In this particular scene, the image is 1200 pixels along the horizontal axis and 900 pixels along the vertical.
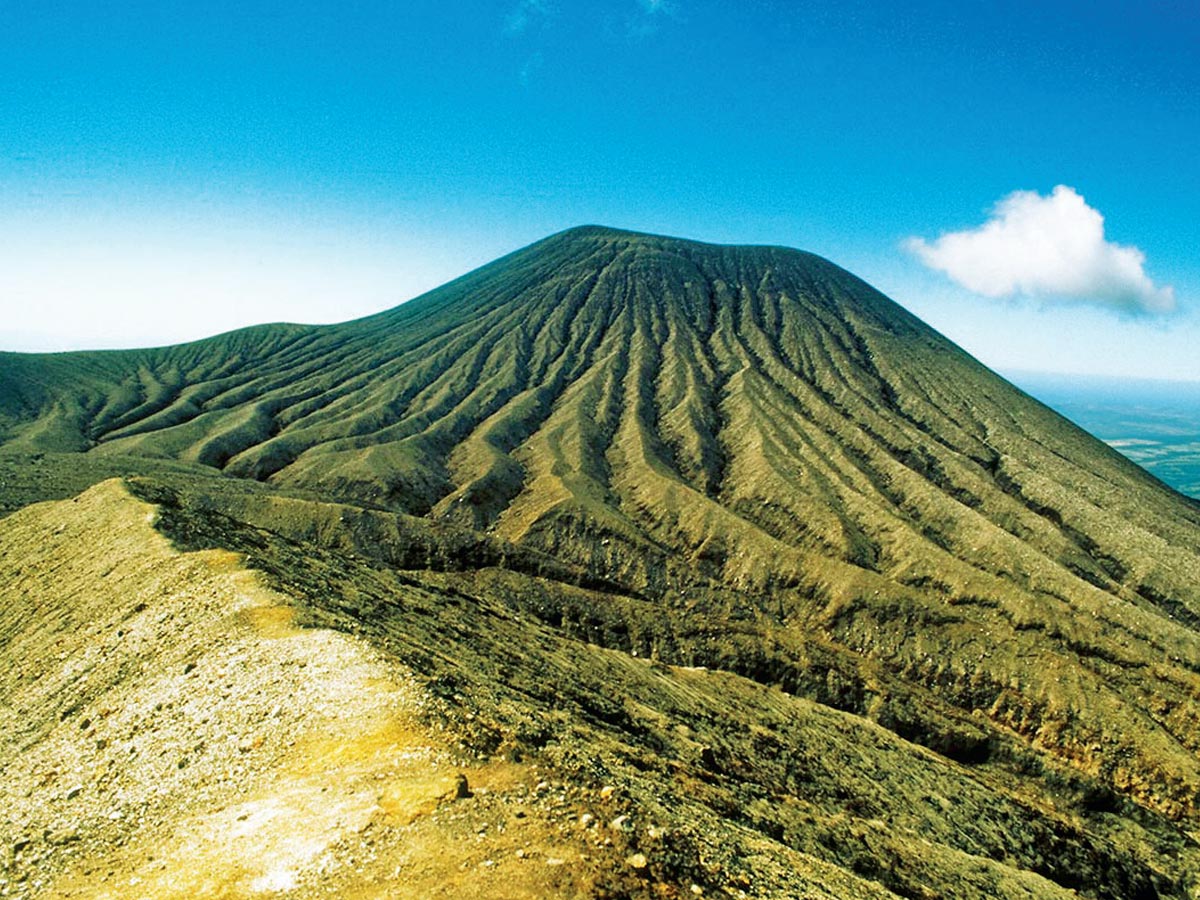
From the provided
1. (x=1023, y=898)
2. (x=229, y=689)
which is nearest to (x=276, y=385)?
(x=229, y=689)

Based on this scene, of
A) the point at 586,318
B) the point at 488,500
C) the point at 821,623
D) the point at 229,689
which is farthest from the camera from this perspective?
the point at 586,318

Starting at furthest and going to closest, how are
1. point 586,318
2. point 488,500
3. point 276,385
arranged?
1. point 586,318
2. point 276,385
3. point 488,500

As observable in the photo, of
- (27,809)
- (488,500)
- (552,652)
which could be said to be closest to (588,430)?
(488,500)

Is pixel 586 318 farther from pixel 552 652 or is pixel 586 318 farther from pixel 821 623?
pixel 552 652

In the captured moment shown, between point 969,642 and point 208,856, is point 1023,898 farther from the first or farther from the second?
point 969,642

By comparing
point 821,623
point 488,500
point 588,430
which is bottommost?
point 821,623

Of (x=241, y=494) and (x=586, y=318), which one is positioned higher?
(x=586, y=318)

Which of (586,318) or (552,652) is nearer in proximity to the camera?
(552,652)
